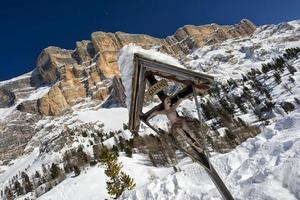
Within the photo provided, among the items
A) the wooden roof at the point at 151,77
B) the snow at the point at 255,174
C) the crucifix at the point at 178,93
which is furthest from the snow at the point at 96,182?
the crucifix at the point at 178,93

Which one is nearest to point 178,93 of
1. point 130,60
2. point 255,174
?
point 130,60

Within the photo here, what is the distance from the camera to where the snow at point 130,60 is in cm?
788

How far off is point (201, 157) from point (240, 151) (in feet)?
21.7

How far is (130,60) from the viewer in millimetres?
8367

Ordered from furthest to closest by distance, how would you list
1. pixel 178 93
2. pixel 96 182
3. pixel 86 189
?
pixel 96 182
pixel 86 189
pixel 178 93

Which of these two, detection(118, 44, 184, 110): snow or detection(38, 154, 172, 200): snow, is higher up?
detection(38, 154, 172, 200): snow

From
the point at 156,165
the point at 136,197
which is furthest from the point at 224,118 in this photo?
the point at 136,197

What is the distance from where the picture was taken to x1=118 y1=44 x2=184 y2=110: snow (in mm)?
7883

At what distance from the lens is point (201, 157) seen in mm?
7914

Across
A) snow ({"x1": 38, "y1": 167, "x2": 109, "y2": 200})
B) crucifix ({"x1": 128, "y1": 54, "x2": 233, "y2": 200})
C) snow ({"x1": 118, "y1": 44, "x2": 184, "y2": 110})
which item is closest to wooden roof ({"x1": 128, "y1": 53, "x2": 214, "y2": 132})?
crucifix ({"x1": 128, "y1": 54, "x2": 233, "y2": 200})

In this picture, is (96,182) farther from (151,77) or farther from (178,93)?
(178,93)

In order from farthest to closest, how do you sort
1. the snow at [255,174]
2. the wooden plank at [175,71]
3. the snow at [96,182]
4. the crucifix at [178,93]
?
the snow at [96,182] → the snow at [255,174] → the crucifix at [178,93] → the wooden plank at [175,71]

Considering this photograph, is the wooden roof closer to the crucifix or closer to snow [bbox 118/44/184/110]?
the crucifix

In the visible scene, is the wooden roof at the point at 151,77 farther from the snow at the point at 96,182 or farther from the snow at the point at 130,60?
the snow at the point at 96,182
